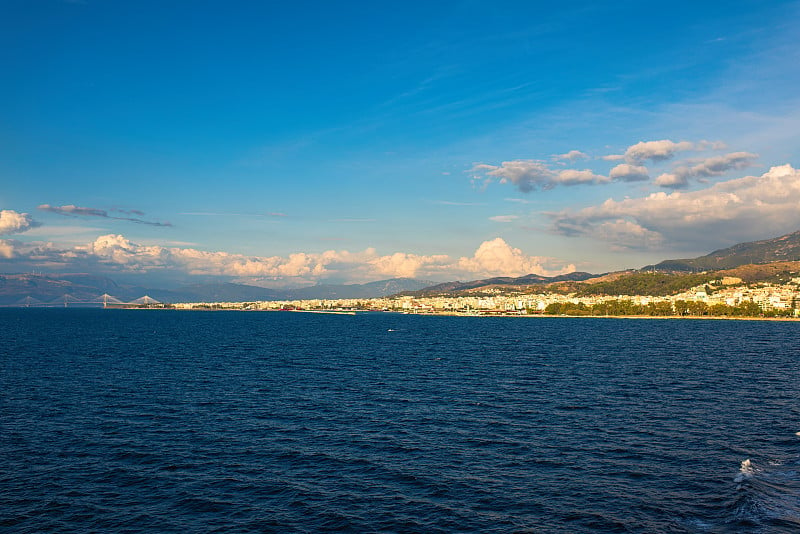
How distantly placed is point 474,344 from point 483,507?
405 feet

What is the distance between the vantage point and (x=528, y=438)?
165 ft

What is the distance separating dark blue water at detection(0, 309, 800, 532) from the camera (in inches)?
1316

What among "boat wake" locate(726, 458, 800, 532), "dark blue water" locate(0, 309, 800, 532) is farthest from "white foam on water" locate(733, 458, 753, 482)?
"dark blue water" locate(0, 309, 800, 532)

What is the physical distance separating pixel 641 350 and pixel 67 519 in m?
129

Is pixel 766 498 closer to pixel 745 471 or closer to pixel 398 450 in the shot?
pixel 745 471

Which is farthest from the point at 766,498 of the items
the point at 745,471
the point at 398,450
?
the point at 398,450

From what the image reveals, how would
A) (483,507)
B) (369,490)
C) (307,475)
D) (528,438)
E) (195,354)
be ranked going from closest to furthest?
1. (483,507)
2. (369,490)
3. (307,475)
4. (528,438)
5. (195,354)

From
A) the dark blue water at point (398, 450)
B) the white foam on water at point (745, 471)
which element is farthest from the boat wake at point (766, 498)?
the dark blue water at point (398, 450)

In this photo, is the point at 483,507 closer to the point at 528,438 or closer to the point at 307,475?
the point at 307,475

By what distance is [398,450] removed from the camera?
1838 inches

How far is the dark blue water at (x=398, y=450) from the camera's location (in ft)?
110

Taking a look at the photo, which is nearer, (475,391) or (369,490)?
(369,490)

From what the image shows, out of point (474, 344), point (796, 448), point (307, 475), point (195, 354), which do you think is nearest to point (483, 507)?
point (307, 475)

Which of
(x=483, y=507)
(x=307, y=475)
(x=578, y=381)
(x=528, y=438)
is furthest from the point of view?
(x=578, y=381)
